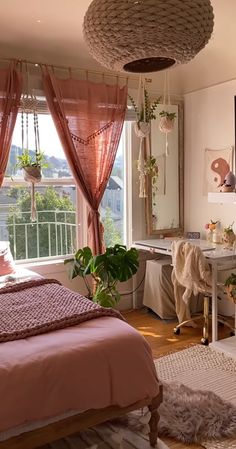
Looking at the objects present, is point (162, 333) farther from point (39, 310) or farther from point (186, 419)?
point (39, 310)

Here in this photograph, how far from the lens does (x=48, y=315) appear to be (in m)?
2.13

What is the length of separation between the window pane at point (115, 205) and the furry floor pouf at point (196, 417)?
2.05 metres

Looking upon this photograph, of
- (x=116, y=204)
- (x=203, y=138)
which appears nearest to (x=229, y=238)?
(x=203, y=138)

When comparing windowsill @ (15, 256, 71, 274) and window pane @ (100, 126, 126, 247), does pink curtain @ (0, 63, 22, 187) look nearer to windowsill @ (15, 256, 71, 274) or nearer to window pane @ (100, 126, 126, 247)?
windowsill @ (15, 256, 71, 274)

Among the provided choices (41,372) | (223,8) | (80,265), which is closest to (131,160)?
(80,265)

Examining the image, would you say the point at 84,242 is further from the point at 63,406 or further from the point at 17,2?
the point at 63,406

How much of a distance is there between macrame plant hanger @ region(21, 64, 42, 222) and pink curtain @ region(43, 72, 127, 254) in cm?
15

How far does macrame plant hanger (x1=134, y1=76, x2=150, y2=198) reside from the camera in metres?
3.89

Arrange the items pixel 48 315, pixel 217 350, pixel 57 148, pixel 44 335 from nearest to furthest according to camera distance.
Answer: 1. pixel 44 335
2. pixel 48 315
3. pixel 217 350
4. pixel 57 148

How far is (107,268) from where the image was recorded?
10.9 ft

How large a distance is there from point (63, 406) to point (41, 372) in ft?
0.56

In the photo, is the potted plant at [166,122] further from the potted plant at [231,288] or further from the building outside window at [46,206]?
the potted plant at [231,288]

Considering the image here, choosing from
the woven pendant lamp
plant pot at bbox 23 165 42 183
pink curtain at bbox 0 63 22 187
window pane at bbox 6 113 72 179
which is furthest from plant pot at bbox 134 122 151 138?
the woven pendant lamp

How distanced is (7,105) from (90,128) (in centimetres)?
76
